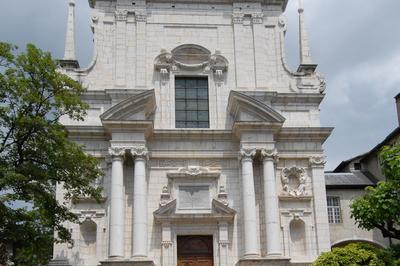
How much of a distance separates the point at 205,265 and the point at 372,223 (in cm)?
664

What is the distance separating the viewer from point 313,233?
2328cm

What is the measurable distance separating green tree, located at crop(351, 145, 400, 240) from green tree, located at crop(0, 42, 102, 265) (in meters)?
9.71

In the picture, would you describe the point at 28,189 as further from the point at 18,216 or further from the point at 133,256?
the point at 133,256

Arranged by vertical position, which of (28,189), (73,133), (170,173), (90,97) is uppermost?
(90,97)

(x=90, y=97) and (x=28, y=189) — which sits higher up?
(x=90, y=97)

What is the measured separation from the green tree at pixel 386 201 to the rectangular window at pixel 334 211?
29.8 ft

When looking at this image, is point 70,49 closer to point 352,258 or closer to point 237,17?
point 237,17

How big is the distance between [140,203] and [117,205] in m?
0.87

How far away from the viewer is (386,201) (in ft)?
64.2

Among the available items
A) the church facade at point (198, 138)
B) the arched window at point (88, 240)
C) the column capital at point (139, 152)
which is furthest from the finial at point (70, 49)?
the arched window at point (88, 240)

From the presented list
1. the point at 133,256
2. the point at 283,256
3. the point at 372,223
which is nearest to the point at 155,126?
the point at 133,256

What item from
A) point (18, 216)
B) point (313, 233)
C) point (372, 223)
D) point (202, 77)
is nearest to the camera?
point (18, 216)

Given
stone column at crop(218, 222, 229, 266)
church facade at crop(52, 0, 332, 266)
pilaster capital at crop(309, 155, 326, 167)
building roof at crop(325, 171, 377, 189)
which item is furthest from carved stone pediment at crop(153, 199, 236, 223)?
building roof at crop(325, 171, 377, 189)

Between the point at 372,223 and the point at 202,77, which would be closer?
the point at 372,223
